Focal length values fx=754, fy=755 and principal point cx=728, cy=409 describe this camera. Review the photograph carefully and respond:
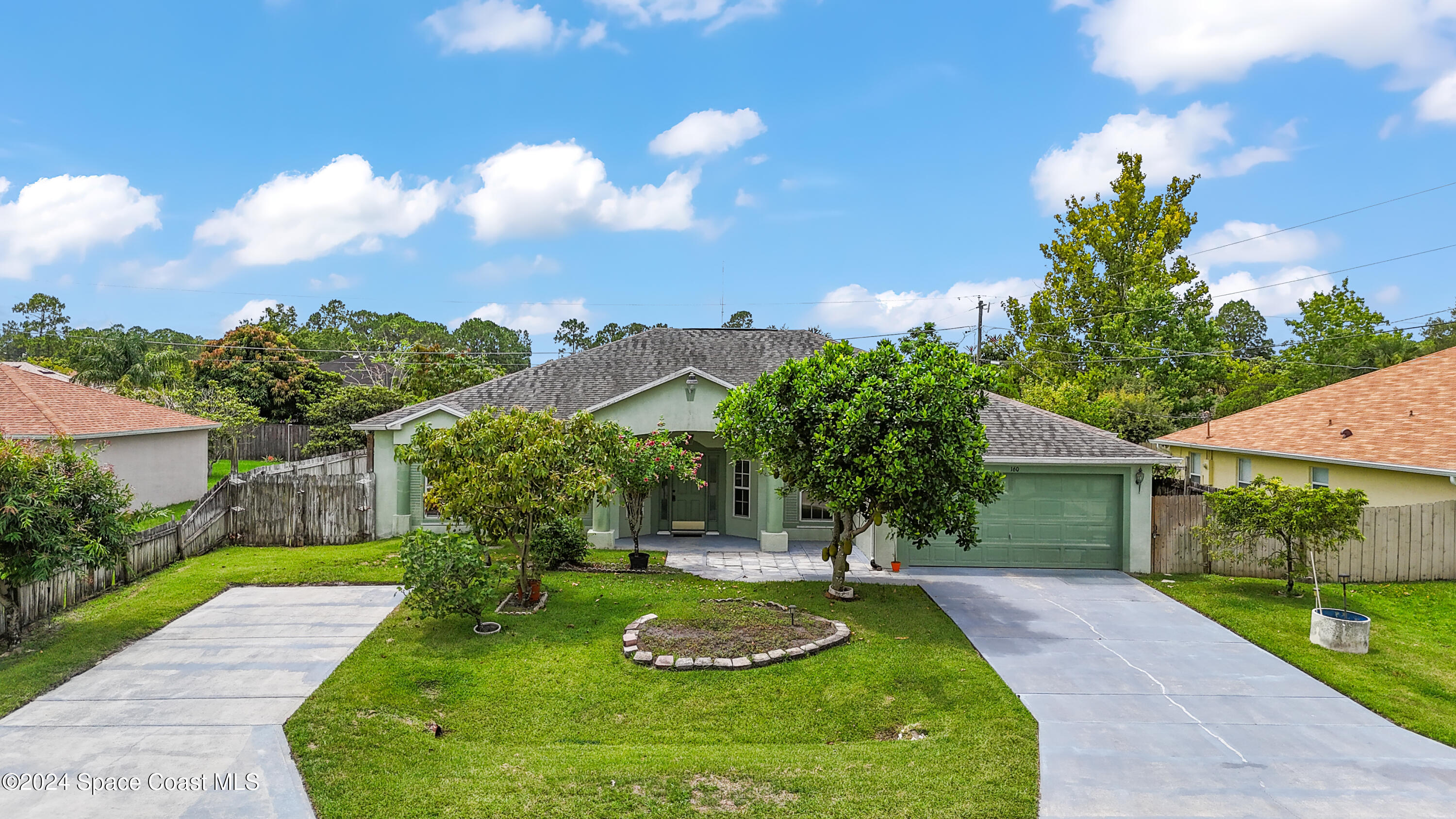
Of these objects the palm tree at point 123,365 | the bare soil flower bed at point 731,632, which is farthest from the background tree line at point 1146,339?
the palm tree at point 123,365

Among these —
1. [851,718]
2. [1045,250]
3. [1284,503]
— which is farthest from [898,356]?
[1045,250]

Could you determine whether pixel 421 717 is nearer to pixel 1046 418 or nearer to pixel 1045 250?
pixel 1046 418

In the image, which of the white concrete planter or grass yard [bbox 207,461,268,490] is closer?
the white concrete planter

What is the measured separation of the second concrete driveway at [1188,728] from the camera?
20.4ft

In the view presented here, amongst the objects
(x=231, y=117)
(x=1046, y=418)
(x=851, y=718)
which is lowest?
(x=851, y=718)

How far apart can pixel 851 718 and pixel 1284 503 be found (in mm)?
8770

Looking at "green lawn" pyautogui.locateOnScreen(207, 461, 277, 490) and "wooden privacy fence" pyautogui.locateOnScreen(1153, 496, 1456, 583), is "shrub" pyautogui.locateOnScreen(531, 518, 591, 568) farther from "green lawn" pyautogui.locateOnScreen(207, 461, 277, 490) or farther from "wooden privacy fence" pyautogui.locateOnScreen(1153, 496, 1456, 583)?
"green lawn" pyautogui.locateOnScreen(207, 461, 277, 490)

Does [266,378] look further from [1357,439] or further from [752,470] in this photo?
[1357,439]

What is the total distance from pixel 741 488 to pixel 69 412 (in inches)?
→ 695

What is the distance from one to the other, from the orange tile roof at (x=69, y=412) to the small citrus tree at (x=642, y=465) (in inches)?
533

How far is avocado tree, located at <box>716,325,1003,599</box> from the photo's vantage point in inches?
430

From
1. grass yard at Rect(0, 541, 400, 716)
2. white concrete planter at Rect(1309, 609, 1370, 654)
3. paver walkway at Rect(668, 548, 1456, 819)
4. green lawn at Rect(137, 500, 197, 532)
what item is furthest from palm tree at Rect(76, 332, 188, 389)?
white concrete planter at Rect(1309, 609, 1370, 654)

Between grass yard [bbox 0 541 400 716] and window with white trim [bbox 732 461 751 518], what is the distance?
7827 millimetres

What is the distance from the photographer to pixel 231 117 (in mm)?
19031
